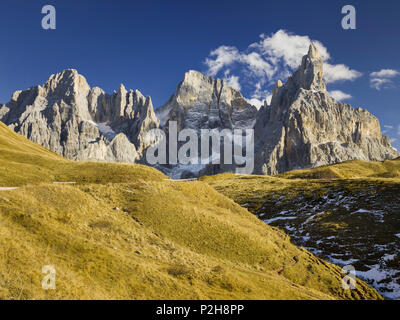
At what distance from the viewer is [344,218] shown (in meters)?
46.0

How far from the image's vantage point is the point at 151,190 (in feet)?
105

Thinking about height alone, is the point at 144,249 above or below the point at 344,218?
below

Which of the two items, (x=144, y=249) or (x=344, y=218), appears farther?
(x=344, y=218)

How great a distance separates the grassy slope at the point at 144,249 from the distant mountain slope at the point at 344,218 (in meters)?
7.00

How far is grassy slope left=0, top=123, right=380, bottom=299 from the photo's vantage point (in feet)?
47.1

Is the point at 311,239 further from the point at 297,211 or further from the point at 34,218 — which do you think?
the point at 34,218

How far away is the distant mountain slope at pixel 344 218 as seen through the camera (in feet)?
107

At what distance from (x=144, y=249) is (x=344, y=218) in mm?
38610

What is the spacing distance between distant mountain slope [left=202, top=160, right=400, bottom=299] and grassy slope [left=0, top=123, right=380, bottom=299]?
700cm

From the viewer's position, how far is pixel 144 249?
2077 centimetres

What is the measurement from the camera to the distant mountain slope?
32.6 m

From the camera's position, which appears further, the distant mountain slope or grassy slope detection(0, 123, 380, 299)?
the distant mountain slope
